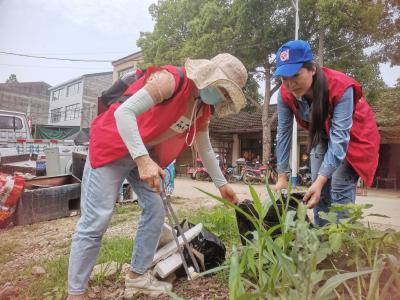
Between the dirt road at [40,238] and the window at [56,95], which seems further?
the window at [56,95]

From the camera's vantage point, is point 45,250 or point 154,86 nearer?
point 154,86

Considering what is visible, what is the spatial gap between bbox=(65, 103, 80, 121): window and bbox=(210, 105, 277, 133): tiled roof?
13.9 metres

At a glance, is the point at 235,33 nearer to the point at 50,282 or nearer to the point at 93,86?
the point at 50,282

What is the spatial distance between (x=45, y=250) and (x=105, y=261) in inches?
43.7

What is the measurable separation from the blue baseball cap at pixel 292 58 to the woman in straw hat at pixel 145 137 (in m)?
0.20

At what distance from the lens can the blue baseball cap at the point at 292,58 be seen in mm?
1705

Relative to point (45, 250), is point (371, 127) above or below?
above

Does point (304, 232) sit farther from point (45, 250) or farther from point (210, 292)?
point (45, 250)

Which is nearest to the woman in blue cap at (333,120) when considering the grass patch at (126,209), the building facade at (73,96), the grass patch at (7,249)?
the grass patch at (7,249)

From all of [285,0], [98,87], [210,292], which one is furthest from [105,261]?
[98,87]

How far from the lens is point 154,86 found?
1.58m

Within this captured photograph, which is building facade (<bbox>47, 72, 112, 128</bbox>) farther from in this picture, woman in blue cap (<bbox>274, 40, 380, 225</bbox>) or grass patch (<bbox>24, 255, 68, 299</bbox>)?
woman in blue cap (<bbox>274, 40, 380, 225</bbox>)

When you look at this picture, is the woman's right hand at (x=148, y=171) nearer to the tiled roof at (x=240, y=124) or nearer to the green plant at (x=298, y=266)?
the green plant at (x=298, y=266)

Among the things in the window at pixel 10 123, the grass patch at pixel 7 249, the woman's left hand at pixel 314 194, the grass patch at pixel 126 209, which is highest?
the window at pixel 10 123
